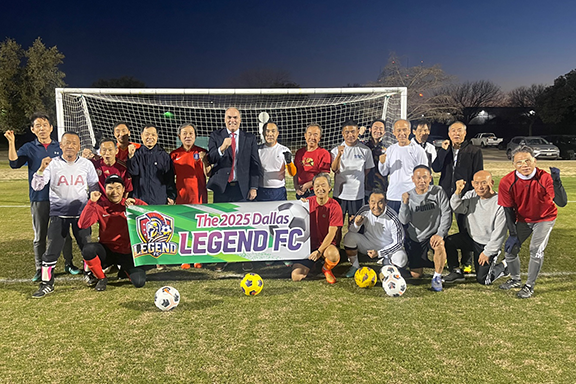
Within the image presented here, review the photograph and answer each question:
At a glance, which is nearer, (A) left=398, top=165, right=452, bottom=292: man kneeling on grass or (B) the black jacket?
(A) left=398, top=165, right=452, bottom=292: man kneeling on grass

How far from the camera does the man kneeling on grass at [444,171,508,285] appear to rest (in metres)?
4.72

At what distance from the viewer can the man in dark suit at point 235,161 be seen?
218 inches

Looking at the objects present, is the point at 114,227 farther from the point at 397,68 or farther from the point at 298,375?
the point at 397,68

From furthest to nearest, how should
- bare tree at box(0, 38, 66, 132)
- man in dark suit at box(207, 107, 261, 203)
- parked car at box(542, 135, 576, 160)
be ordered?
bare tree at box(0, 38, 66, 132) → parked car at box(542, 135, 576, 160) → man in dark suit at box(207, 107, 261, 203)

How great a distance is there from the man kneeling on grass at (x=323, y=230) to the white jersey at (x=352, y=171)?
0.58 metres

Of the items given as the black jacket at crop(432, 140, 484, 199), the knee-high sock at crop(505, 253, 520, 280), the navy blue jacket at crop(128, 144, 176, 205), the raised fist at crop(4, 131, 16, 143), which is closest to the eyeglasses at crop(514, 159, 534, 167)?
the black jacket at crop(432, 140, 484, 199)

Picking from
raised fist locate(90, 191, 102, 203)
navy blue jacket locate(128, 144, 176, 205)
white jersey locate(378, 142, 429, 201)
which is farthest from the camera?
white jersey locate(378, 142, 429, 201)

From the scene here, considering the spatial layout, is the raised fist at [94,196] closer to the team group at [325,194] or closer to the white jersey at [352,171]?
the team group at [325,194]

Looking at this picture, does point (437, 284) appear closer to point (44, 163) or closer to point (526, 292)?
point (526, 292)

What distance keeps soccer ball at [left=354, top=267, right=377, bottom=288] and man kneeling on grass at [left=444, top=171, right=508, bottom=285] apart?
98 centimetres

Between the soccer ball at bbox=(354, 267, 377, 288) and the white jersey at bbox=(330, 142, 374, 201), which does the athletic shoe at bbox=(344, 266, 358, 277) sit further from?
the white jersey at bbox=(330, 142, 374, 201)

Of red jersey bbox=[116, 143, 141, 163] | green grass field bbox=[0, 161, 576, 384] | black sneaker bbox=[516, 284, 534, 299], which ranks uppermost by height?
red jersey bbox=[116, 143, 141, 163]

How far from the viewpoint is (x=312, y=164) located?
5680 mm

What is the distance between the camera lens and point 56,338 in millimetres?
3557
